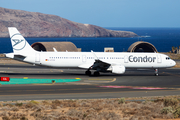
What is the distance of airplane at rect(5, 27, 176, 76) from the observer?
4334 centimetres

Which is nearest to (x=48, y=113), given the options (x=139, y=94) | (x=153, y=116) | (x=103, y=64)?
(x=153, y=116)

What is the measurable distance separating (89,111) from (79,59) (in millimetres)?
24488

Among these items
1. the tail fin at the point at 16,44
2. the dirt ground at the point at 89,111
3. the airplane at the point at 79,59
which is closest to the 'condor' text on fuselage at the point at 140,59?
the airplane at the point at 79,59

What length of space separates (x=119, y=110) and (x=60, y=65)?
24094mm

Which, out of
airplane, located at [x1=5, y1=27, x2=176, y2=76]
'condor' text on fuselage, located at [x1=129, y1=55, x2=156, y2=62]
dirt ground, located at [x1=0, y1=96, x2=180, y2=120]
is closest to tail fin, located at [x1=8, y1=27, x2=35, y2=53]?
airplane, located at [x1=5, y1=27, x2=176, y2=76]

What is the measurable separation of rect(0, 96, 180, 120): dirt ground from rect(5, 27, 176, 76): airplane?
19950 millimetres

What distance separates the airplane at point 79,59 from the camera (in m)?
43.3

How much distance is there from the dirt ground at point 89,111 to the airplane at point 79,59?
65.5 feet

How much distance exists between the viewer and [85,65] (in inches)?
1764

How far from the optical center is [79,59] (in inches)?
1752

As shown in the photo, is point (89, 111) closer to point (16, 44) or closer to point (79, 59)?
point (79, 59)

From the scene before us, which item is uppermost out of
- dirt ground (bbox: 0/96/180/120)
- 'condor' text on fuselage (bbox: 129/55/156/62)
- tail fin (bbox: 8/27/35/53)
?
tail fin (bbox: 8/27/35/53)

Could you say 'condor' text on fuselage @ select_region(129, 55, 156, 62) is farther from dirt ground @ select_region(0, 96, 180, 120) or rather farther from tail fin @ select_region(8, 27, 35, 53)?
dirt ground @ select_region(0, 96, 180, 120)

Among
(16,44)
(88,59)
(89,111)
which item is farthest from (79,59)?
(89,111)
